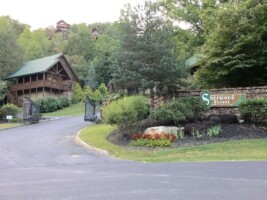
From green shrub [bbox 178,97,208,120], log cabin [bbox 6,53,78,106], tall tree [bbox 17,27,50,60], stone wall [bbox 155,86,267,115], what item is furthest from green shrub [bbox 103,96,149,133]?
tall tree [bbox 17,27,50,60]

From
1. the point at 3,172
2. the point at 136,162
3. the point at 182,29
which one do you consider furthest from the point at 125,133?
the point at 182,29

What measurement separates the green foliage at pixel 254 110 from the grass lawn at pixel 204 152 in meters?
2.37

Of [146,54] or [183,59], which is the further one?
[183,59]

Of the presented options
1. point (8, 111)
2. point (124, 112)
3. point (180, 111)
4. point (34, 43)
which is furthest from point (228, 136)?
point (34, 43)

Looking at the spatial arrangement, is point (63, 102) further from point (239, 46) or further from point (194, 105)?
point (194, 105)

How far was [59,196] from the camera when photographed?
7777mm

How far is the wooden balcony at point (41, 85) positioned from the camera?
169 ft

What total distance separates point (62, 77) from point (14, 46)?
816 cm

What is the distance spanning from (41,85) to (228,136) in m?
38.3

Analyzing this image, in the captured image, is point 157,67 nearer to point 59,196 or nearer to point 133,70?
point 133,70

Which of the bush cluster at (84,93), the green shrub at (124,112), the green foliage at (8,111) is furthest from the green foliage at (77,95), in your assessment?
the green shrub at (124,112)

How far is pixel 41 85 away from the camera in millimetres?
51188

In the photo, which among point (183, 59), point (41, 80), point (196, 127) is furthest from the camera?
point (41, 80)

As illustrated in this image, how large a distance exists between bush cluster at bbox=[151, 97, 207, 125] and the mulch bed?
58.2 inches
